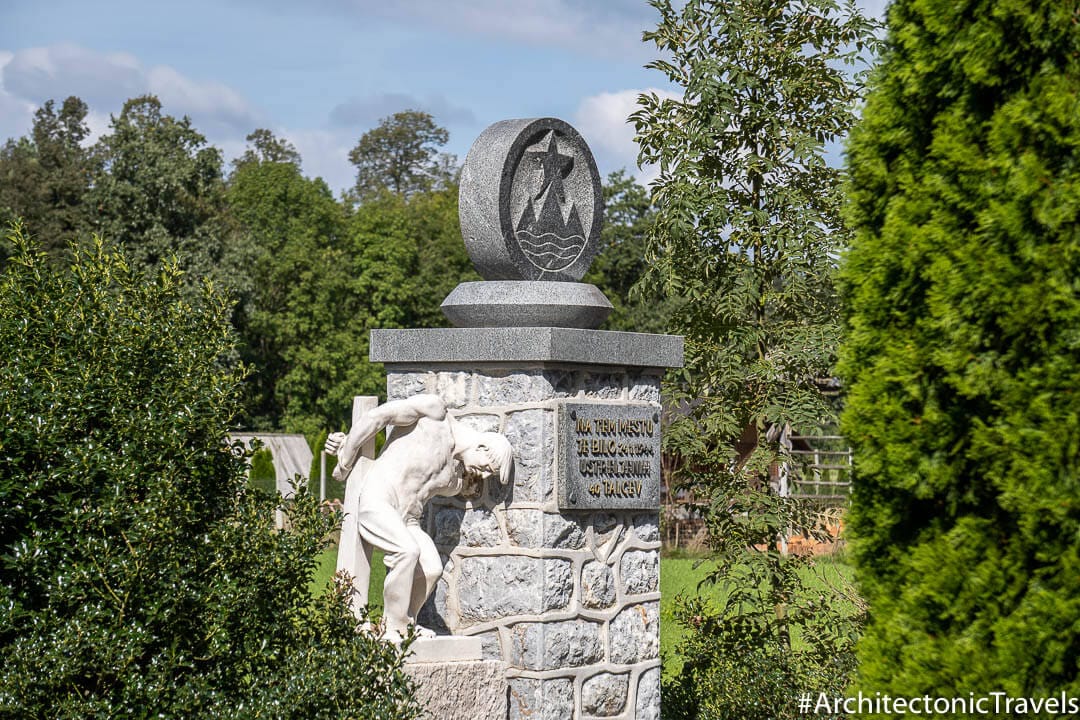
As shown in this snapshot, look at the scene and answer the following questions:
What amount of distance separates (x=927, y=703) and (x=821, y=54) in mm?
5862

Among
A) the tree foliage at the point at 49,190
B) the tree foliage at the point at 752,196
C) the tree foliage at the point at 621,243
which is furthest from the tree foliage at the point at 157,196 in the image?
the tree foliage at the point at 752,196

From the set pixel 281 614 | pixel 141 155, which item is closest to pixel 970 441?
pixel 281 614

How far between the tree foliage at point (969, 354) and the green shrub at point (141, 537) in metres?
2.31

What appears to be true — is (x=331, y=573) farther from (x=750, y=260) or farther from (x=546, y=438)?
(x=546, y=438)

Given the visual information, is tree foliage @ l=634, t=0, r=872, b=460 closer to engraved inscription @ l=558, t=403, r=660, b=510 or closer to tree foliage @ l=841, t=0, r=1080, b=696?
engraved inscription @ l=558, t=403, r=660, b=510

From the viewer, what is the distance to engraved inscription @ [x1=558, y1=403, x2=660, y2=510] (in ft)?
22.1

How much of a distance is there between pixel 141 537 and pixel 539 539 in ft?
7.09

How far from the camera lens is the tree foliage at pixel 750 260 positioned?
8.71m

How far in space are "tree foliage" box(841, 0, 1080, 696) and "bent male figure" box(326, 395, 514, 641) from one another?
2.62m

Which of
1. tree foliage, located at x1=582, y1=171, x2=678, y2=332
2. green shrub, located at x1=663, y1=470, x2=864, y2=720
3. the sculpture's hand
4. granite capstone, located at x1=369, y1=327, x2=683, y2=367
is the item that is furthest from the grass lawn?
tree foliage, located at x1=582, y1=171, x2=678, y2=332

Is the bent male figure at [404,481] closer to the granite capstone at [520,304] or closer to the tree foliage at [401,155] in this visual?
the granite capstone at [520,304]

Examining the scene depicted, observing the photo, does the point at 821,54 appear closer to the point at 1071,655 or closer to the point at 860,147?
the point at 860,147

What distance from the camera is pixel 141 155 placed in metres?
33.4

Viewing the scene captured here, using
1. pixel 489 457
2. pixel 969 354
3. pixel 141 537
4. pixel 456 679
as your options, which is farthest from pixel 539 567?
pixel 969 354
